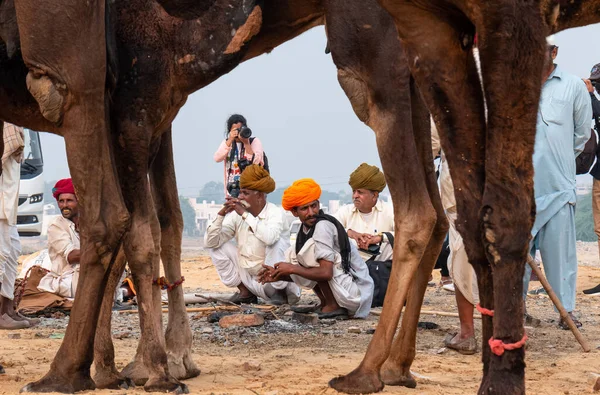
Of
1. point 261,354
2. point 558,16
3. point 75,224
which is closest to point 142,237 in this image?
point 261,354

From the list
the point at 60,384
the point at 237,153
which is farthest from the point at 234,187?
the point at 60,384

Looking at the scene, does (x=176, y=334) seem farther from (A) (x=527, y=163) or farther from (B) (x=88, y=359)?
(A) (x=527, y=163)

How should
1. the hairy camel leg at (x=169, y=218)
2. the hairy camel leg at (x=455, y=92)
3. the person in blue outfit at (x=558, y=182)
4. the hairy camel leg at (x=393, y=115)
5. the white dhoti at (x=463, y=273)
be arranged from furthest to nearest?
the person in blue outfit at (x=558, y=182)
the white dhoti at (x=463, y=273)
the hairy camel leg at (x=169, y=218)
the hairy camel leg at (x=393, y=115)
the hairy camel leg at (x=455, y=92)

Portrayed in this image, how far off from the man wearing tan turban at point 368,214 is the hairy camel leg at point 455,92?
5596 millimetres

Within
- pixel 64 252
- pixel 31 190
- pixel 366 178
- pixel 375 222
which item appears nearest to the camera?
pixel 64 252

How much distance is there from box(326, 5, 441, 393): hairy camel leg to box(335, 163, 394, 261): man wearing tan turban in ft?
14.5

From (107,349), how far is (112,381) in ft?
0.67

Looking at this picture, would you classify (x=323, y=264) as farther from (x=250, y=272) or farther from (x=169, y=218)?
(x=169, y=218)

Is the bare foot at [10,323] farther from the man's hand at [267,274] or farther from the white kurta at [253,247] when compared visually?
the white kurta at [253,247]

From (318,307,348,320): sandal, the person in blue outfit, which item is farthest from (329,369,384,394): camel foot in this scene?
(318,307,348,320): sandal

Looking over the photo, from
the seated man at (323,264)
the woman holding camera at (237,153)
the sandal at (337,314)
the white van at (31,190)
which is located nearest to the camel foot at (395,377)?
the seated man at (323,264)

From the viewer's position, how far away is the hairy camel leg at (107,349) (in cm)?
516

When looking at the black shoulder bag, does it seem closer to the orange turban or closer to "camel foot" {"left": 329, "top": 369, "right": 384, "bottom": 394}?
the orange turban

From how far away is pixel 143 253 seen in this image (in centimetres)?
528
